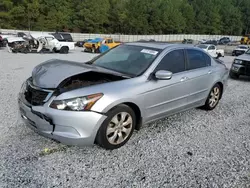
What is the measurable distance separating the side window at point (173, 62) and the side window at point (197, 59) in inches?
8.6

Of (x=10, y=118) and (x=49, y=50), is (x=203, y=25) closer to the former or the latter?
(x=49, y=50)

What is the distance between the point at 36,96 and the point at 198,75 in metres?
2.92

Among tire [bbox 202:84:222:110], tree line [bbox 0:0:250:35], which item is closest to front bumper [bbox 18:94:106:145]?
tire [bbox 202:84:222:110]

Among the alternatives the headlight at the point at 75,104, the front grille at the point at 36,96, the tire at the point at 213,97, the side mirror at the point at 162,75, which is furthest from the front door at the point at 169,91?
the front grille at the point at 36,96

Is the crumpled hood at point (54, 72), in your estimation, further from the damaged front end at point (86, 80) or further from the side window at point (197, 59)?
the side window at point (197, 59)

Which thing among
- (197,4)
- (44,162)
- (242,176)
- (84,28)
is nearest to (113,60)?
Result: (44,162)

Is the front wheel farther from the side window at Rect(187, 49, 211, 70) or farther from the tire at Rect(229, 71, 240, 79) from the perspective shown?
the side window at Rect(187, 49, 211, 70)

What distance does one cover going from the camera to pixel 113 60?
413cm

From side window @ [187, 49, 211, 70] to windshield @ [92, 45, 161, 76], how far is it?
0.80 m

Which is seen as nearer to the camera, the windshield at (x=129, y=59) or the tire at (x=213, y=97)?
the windshield at (x=129, y=59)

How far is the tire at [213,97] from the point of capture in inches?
195

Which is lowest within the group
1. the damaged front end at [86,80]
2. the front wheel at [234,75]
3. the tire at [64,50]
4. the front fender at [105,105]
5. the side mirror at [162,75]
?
the tire at [64,50]

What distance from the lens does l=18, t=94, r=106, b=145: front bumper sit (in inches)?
110

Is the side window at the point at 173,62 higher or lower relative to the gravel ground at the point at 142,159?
higher
